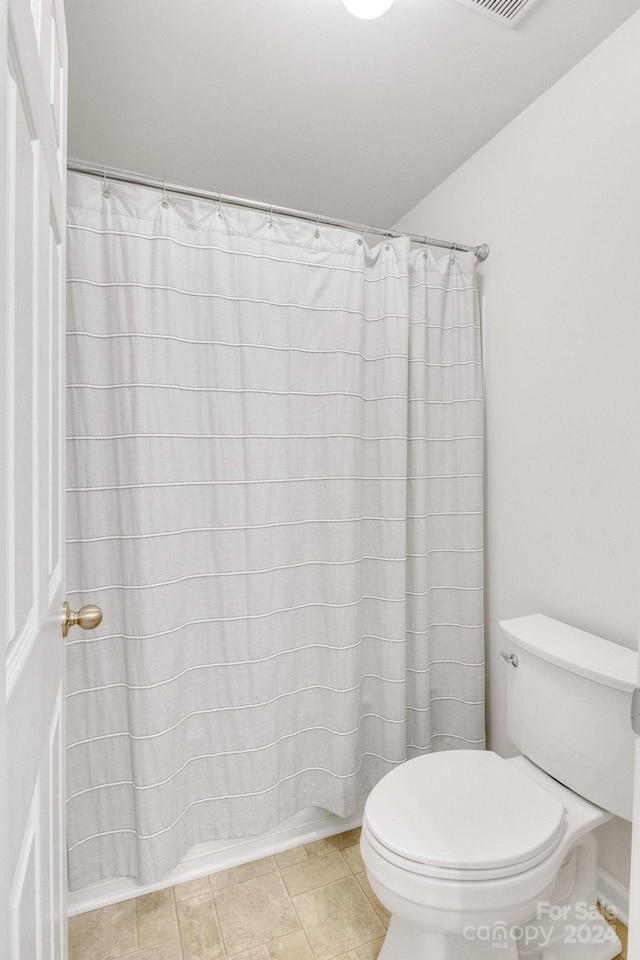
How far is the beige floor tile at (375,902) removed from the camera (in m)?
1.44

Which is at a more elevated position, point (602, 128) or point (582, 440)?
point (602, 128)

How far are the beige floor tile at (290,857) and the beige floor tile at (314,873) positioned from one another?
2 centimetres

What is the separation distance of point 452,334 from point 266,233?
0.73m

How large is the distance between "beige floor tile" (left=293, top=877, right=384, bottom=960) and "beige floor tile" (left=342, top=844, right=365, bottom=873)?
0.05 meters

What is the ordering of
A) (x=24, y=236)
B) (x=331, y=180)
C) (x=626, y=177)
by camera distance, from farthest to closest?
1. (x=331, y=180)
2. (x=626, y=177)
3. (x=24, y=236)

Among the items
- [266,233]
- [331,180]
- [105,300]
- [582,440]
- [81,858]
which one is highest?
[331,180]

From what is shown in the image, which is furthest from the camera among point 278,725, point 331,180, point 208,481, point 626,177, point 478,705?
point 331,180

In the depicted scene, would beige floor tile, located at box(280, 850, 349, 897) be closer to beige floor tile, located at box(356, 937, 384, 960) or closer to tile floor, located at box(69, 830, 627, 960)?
tile floor, located at box(69, 830, 627, 960)

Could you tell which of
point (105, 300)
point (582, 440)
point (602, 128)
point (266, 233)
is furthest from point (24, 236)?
point (602, 128)

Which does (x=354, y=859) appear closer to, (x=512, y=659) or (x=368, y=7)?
(x=512, y=659)

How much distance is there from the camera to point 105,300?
1.41 meters

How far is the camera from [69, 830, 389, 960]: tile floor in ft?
4.42

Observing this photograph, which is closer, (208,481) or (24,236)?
(24,236)

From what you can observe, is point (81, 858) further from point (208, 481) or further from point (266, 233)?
point (266, 233)
